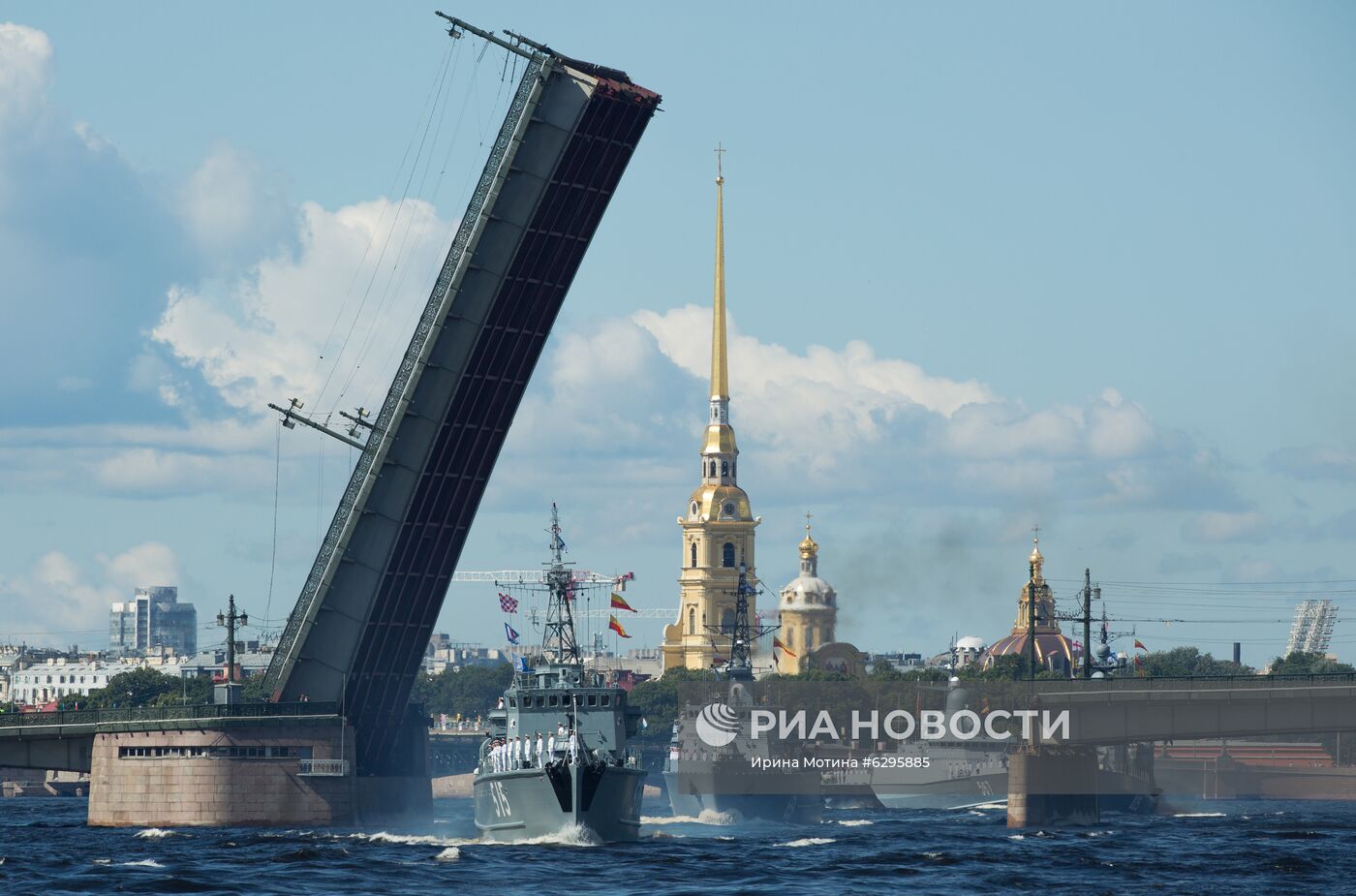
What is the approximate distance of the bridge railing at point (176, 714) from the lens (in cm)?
7538

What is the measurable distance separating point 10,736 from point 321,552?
620 inches

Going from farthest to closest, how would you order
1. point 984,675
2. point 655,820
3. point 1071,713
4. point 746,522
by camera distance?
point 746,522, point 984,675, point 655,820, point 1071,713

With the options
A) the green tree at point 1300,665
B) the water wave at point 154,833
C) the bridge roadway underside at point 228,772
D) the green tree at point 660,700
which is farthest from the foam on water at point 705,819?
the green tree at point 1300,665

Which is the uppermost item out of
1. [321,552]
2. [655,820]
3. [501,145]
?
[501,145]

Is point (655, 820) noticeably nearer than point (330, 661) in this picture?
No

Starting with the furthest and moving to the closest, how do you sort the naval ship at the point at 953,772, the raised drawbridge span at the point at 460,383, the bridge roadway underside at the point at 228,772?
the naval ship at the point at 953,772, the bridge roadway underside at the point at 228,772, the raised drawbridge span at the point at 460,383

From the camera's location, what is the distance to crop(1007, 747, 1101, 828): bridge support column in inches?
3177

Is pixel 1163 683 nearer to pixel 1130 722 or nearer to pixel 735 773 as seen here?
pixel 1130 722

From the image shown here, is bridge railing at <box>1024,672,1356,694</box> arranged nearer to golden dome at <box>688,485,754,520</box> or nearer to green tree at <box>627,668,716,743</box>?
green tree at <box>627,668,716,743</box>

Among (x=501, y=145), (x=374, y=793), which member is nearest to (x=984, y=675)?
(x=374, y=793)

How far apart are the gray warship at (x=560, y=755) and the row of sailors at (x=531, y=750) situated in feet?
0.09

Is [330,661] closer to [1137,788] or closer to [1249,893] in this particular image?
[1249,893]

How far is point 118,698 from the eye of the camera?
146 meters

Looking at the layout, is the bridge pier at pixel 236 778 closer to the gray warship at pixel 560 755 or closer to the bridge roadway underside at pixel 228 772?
the bridge roadway underside at pixel 228 772
